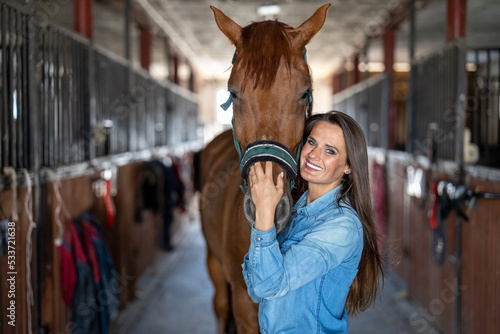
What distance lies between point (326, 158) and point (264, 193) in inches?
9.0

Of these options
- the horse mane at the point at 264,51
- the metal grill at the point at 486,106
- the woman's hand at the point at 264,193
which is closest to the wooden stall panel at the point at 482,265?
the metal grill at the point at 486,106

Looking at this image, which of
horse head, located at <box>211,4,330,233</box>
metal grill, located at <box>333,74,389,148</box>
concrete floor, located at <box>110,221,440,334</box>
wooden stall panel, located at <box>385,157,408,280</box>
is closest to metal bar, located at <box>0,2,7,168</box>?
horse head, located at <box>211,4,330,233</box>

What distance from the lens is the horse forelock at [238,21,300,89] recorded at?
1.20m

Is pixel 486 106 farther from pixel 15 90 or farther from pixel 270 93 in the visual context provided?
pixel 15 90

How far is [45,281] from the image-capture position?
206cm

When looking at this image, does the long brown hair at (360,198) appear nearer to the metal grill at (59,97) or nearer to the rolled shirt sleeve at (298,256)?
the rolled shirt sleeve at (298,256)

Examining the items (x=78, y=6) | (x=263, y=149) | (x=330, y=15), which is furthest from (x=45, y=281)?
(x=330, y=15)

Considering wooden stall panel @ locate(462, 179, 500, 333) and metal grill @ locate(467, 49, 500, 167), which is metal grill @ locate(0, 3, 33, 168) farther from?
metal grill @ locate(467, 49, 500, 167)

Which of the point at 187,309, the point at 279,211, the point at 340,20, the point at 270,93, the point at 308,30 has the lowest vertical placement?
the point at 187,309

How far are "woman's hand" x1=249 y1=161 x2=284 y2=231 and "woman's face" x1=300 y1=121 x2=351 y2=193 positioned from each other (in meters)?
0.13

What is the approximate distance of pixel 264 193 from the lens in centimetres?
98

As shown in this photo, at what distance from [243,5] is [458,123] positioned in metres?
3.32

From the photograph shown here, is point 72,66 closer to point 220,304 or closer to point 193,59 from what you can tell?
point 220,304

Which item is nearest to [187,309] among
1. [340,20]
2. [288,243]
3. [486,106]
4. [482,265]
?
[482,265]
